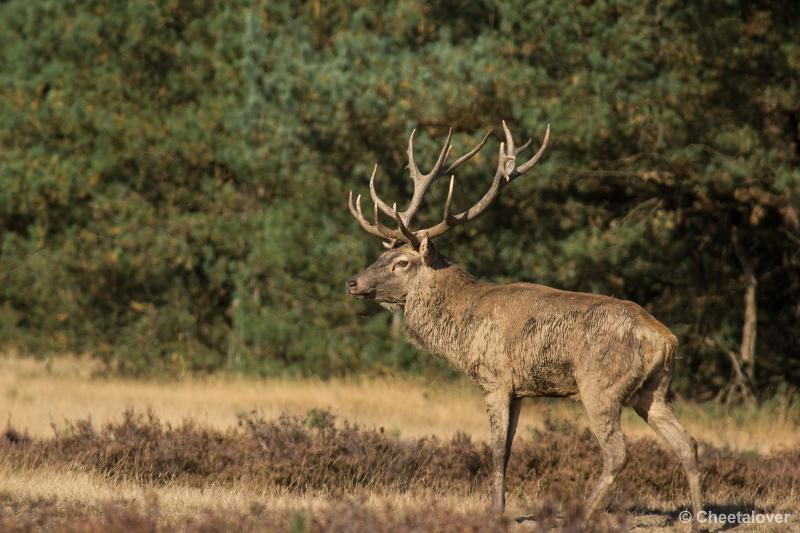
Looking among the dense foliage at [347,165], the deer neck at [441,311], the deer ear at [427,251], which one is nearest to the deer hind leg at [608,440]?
the deer neck at [441,311]

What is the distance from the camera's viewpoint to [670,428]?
8.41 m

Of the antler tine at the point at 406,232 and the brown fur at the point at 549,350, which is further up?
the antler tine at the point at 406,232

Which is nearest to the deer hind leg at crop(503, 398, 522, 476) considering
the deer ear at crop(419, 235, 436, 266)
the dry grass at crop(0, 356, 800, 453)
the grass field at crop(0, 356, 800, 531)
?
the grass field at crop(0, 356, 800, 531)

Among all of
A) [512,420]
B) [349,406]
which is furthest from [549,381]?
[349,406]

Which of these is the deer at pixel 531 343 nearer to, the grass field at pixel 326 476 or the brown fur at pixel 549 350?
the brown fur at pixel 549 350

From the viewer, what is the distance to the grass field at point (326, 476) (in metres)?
7.47

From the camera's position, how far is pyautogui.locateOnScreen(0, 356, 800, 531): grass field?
A: 7469mm

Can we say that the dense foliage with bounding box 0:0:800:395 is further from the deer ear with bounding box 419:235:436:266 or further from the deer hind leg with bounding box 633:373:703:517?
the deer hind leg with bounding box 633:373:703:517

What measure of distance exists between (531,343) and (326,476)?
240 cm

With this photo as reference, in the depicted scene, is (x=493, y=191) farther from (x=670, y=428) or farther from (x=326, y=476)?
(x=326, y=476)

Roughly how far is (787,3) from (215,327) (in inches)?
410

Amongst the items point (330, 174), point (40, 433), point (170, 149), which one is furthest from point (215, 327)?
point (40, 433)

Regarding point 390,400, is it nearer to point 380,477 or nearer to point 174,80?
point 380,477

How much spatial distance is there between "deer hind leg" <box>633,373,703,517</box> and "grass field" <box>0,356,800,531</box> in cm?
45
